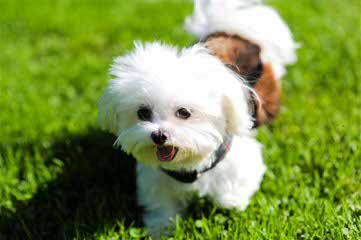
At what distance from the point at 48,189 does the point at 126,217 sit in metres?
0.67

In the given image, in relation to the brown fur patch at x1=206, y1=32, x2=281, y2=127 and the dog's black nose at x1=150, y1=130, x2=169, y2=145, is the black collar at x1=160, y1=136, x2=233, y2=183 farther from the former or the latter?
the dog's black nose at x1=150, y1=130, x2=169, y2=145

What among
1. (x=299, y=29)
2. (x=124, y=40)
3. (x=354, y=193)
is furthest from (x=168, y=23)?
(x=354, y=193)

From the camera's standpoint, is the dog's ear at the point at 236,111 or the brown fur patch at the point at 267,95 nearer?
the dog's ear at the point at 236,111

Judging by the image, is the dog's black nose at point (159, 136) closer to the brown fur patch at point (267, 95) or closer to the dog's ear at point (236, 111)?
the dog's ear at point (236, 111)

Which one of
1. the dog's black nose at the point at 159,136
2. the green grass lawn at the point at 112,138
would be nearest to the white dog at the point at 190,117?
the dog's black nose at the point at 159,136

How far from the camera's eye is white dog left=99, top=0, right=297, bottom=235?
9.00ft

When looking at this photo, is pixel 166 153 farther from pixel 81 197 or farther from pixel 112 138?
pixel 112 138

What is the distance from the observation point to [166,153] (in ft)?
9.34

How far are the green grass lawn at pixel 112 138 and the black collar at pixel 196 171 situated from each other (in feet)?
0.93

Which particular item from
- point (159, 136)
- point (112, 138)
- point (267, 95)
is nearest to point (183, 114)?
point (159, 136)

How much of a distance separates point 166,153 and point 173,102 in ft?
0.98

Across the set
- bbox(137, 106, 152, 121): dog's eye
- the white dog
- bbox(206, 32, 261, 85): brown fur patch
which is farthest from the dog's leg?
bbox(206, 32, 261, 85): brown fur patch

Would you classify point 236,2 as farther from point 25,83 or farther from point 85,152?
point 25,83

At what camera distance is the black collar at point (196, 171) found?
3.15 metres
